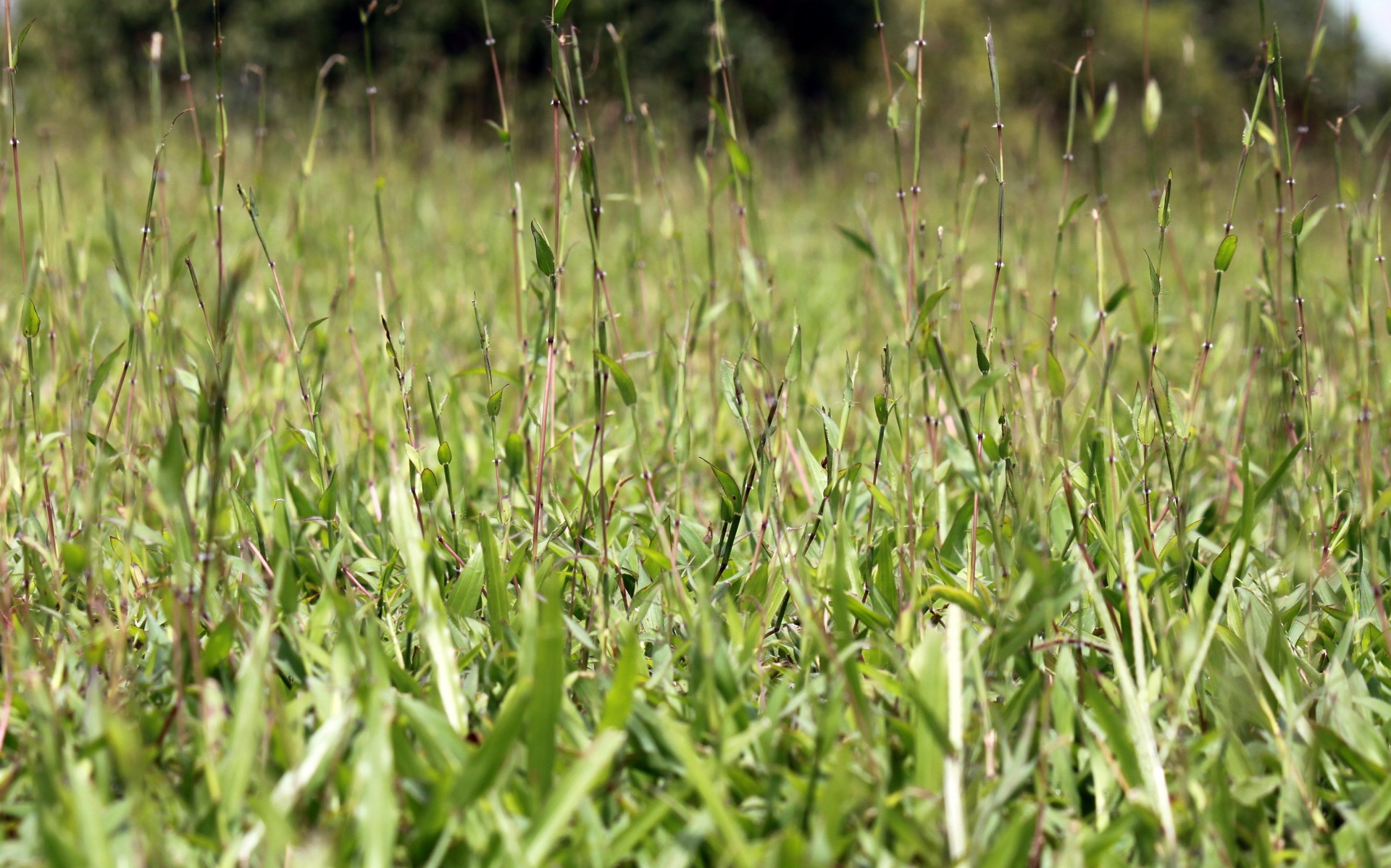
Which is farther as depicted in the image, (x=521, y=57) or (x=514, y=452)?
(x=521, y=57)

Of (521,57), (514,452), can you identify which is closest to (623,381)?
(514,452)

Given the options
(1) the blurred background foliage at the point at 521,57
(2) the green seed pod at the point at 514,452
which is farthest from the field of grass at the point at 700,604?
(1) the blurred background foliage at the point at 521,57

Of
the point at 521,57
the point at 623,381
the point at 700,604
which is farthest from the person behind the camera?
the point at 521,57

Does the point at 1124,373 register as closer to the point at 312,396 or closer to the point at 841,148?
the point at 312,396

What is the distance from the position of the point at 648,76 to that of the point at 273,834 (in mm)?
7406

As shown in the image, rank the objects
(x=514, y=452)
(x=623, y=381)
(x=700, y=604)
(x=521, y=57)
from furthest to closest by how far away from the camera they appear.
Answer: (x=521, y=57) < (x=514, y=452) < (x=623, y=381) < (x=700, y=604)

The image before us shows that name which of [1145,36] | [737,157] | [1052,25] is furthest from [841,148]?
[1052,25]

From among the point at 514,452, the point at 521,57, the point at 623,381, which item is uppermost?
the point at 521,57

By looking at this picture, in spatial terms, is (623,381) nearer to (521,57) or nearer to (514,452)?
(514,452)

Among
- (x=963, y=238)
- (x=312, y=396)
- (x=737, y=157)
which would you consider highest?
(x=737, y=157)

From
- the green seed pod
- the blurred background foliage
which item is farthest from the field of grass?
the blurred background foliage

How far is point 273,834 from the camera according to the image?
0.71m

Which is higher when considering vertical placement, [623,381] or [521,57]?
[521,57]

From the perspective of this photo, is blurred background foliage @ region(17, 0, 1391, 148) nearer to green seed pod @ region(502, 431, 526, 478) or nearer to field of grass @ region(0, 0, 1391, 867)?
field of grass @ region(0, 0, 1391, 867)
